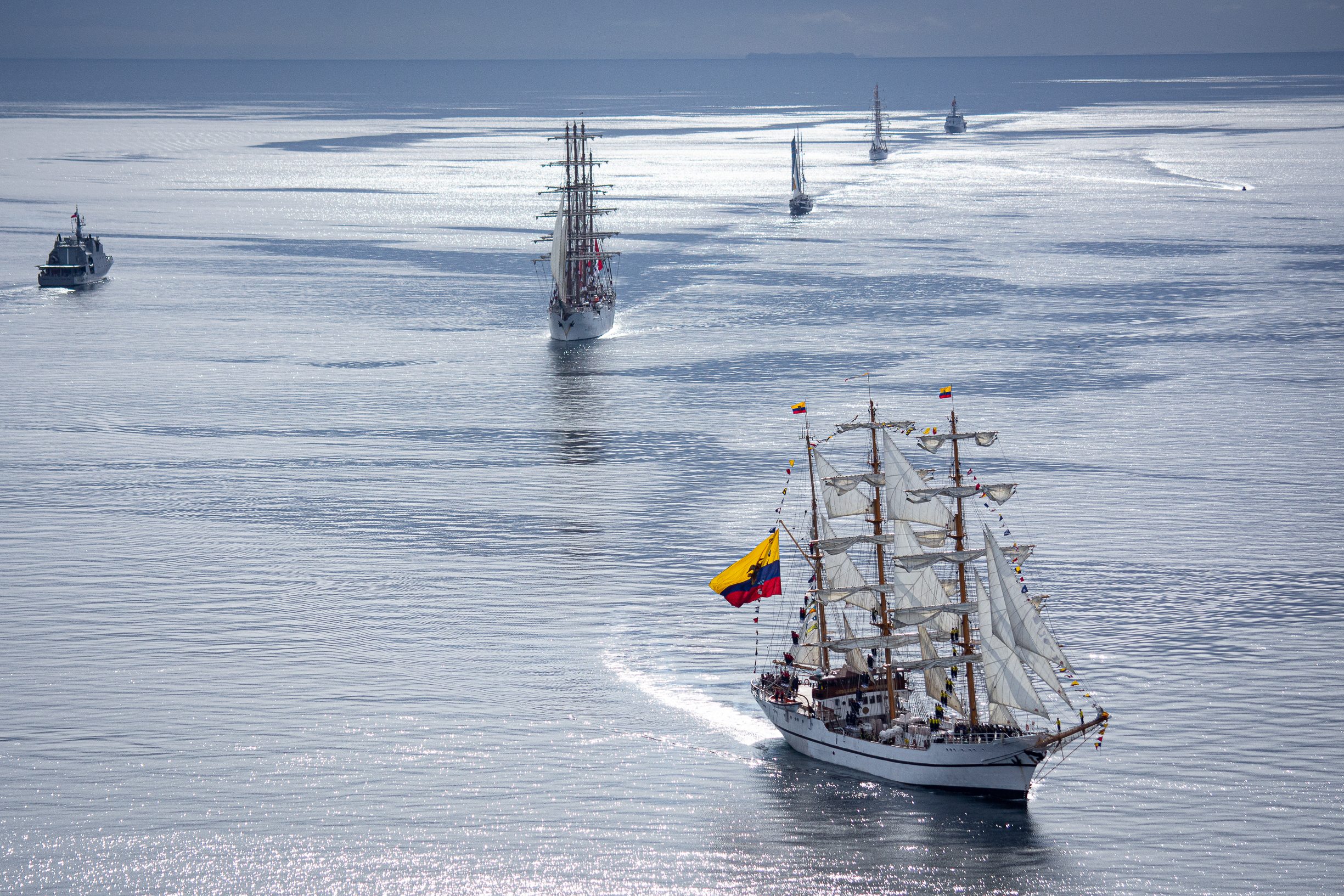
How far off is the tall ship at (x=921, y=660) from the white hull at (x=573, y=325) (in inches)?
3328

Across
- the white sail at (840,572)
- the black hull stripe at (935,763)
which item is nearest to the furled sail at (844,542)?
the white sail at (840,572)

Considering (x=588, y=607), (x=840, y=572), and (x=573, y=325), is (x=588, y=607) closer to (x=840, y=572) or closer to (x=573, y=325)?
(x=840, y=572)

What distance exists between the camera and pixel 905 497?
55.4m

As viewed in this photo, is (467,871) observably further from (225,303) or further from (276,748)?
(225,303)

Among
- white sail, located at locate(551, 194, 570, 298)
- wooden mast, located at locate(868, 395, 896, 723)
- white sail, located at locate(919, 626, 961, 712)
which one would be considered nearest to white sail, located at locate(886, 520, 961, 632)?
wooden mast, located at locate(868, 395, 896, 723)

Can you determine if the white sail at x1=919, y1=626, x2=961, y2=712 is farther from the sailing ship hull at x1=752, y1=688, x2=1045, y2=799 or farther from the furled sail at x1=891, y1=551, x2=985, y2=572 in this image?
the sailing ship hull at x1=752, y1=688, x2=1045, y2=799

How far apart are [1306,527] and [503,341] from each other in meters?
80.8

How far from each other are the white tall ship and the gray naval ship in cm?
14293

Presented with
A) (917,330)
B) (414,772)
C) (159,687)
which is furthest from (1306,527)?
(917,330)

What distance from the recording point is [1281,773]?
2071 inches

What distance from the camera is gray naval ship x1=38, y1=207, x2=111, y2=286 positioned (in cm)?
17962

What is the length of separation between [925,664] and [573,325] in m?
92.7

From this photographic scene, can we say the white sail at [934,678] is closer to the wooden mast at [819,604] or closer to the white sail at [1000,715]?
the white sail at [1000,715]

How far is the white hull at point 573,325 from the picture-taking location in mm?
142750
